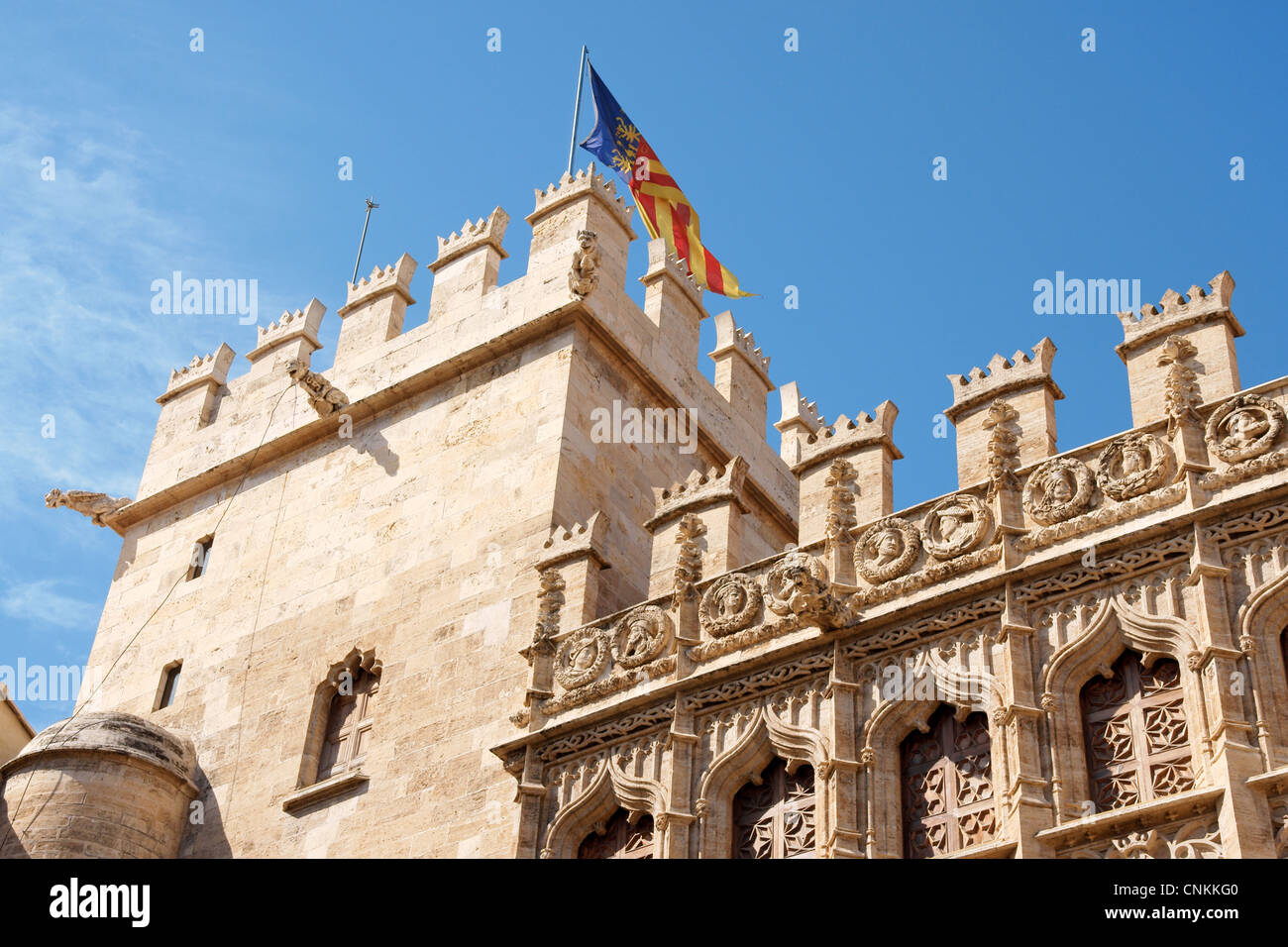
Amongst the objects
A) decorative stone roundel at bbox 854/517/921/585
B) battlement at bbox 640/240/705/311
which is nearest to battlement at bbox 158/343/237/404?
battlement at bbox 640/240/705/311

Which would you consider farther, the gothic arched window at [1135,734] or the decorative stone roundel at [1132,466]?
the decorative stone roundel at [1132,466]

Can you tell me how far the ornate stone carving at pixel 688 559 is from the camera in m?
19.0

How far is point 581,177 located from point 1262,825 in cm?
1349

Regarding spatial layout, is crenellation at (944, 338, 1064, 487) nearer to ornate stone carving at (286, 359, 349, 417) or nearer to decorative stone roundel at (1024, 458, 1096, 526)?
decorative stone roundel at (1024, 458, 1096, 526)

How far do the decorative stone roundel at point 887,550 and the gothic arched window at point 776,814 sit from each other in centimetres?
188

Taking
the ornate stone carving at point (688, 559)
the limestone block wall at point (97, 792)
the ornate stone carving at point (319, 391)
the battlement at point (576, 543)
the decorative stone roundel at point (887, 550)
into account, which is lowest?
the limestone block wall at point (97, 792)

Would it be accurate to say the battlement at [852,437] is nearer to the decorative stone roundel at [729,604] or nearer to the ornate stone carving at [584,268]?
the decorative stone roundel at [729,604]

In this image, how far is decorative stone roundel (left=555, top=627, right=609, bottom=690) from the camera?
62.7 ft

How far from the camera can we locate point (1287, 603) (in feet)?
50.2

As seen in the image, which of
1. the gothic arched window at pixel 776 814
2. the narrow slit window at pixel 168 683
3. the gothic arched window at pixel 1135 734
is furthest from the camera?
the narrow slit window at pixel 168 683

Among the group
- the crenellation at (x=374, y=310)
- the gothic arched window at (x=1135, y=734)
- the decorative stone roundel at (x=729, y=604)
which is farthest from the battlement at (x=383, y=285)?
the gothic arched window at (x=1135, y=734)

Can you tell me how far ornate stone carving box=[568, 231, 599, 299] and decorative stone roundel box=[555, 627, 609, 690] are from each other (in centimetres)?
504

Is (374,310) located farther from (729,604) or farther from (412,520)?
(729,604)
